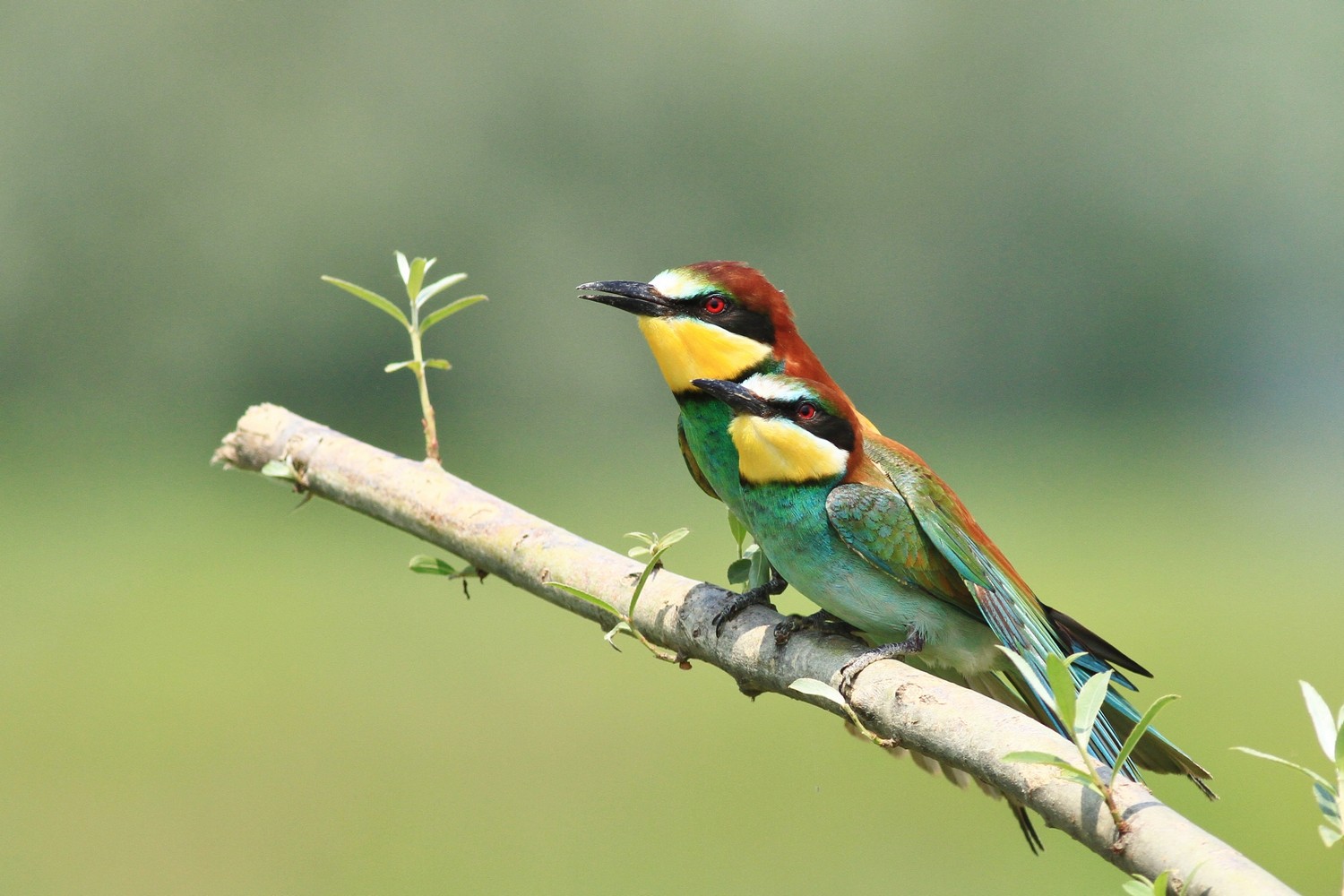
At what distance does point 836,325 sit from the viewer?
9547mm

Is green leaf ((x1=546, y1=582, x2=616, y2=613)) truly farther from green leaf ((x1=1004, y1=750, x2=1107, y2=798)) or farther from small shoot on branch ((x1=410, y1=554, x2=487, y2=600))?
green leaf ((x1=1004, y1=750, x2=1107, y2=798))

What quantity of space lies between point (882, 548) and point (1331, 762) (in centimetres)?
48

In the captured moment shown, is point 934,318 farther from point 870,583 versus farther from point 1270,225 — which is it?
point 870,583

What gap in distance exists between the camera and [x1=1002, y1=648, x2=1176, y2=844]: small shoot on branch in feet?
2.11

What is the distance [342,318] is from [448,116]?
1892mm

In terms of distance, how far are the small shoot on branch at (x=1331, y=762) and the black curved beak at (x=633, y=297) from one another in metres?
0.71

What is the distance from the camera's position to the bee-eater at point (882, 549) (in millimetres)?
1126

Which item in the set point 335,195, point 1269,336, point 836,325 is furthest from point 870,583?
point 1269,336

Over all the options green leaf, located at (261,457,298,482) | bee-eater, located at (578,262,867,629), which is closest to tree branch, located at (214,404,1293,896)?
green leaf, located at (261,457,298,482)

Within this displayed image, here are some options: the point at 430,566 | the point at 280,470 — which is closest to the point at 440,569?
the point at 430,566

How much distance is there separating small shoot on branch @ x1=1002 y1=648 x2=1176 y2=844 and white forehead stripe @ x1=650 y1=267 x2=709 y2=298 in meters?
A: 0.61

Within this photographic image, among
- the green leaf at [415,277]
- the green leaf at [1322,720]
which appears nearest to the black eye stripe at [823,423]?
the green leaf at [415,277]

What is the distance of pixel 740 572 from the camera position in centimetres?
125

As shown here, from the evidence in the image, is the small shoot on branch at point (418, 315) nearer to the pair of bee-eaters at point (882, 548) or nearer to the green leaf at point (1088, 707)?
the pair of bee-eaters at point (882, 548)
